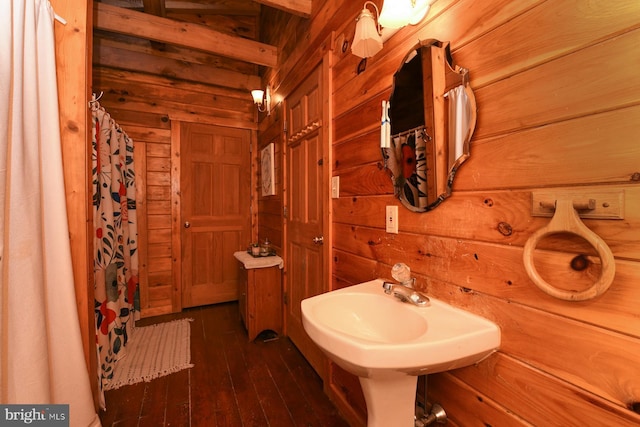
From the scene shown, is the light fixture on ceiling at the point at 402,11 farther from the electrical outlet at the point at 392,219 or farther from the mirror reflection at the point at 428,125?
the electrical outlet at the point at 392,219

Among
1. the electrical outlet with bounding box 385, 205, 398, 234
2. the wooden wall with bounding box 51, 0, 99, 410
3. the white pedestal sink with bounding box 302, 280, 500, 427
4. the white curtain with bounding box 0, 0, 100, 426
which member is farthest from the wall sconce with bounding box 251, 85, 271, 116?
the white pedestal sink with bounding box 302, 280, 500, 427

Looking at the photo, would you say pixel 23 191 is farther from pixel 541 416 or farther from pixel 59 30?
pixel 541 416

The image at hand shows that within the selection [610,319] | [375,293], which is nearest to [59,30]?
[375,293]

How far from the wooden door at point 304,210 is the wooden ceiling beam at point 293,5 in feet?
1.58

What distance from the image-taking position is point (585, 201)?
1.89 feet

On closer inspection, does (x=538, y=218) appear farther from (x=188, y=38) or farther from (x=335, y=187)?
(x=188, y=38)

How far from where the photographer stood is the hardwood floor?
1.50 meters

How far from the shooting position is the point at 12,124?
95 cm

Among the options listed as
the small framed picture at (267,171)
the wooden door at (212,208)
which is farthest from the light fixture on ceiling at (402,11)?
the wooden door at (212,208)

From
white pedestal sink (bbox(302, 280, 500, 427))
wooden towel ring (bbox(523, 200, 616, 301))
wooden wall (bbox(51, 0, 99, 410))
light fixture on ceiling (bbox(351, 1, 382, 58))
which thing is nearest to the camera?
wooden towel ring (bbox(523, 200, 616, 301))

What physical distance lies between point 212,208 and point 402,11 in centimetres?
280

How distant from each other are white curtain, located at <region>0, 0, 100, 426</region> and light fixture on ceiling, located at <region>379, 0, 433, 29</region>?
1.36 metres

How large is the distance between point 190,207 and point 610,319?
3.26 m

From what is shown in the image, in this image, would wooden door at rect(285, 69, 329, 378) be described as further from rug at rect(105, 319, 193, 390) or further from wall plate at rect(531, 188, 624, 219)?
wall plate at rect(531, 188, 624, 219)
